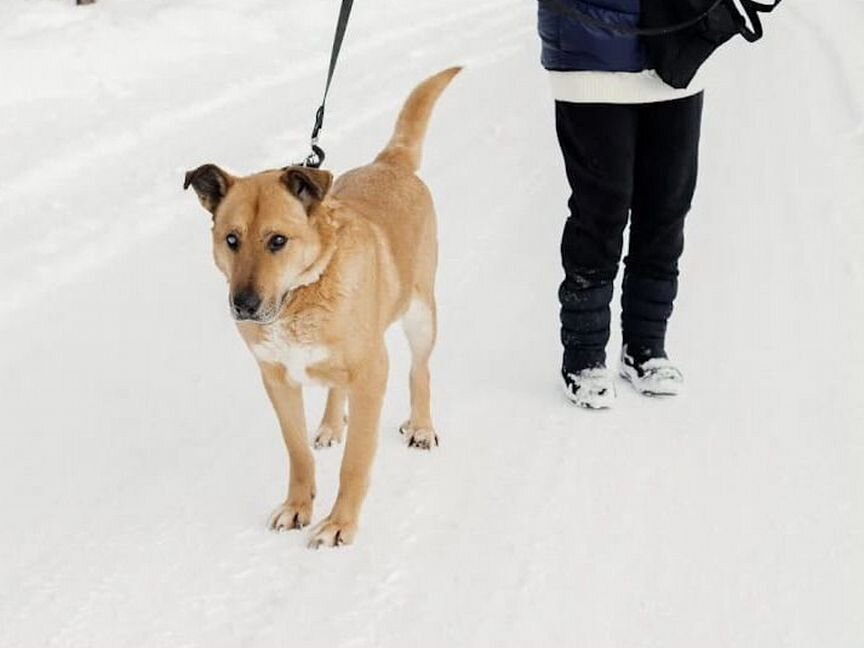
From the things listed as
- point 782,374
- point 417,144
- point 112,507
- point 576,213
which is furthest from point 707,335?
point 112,507

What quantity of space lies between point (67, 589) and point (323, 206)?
1.22 meters

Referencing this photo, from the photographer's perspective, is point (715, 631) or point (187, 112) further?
point (187, 112)

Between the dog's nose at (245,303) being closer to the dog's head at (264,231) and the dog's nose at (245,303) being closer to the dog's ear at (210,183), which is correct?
the dog's head at (264,231)

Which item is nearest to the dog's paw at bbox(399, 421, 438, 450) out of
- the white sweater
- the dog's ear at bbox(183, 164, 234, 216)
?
the dog's ear at bbox(183, 164, 234, 216)

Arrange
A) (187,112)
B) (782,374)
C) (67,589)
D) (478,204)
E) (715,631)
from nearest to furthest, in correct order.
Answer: (715,631), (67,589), (782,374), (478,204), (187,112)

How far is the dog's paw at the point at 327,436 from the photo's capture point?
346 centimetres

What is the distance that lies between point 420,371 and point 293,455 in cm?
62

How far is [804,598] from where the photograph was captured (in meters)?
2.56

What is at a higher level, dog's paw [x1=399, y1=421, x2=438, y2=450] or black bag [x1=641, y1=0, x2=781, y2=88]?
black bag [x1=641, y1=0, x2=781, y2=88]

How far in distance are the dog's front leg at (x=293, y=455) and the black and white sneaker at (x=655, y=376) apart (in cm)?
130

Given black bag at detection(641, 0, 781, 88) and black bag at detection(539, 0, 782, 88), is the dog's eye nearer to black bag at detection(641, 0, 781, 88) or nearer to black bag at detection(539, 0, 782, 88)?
black bag at detection(539, 0, 782, 88)

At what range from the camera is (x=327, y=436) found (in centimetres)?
346

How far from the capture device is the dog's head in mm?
2592

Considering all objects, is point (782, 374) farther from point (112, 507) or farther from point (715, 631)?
point (112, 507)
